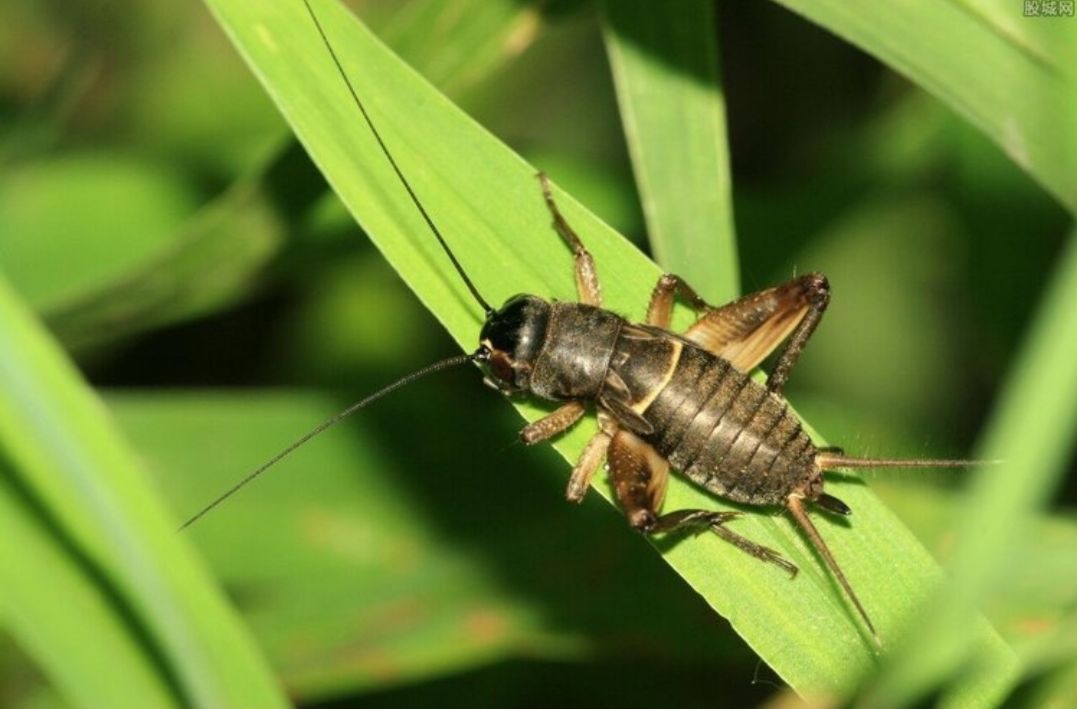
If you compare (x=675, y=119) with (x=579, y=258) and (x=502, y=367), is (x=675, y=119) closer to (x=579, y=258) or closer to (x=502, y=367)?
(x=579, y=258)

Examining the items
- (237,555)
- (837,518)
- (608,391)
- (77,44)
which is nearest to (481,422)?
(608,391)

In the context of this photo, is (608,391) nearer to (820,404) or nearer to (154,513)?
(820,404)

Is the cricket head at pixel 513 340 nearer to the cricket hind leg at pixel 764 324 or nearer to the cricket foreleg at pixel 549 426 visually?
the cricket foreleg at pixel 549 426

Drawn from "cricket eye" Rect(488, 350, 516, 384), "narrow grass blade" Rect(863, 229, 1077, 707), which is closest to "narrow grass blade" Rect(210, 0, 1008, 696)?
"cricket eye" Rect(488, 350, 516, 384)

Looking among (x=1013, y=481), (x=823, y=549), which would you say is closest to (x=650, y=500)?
(x=823, y=549)

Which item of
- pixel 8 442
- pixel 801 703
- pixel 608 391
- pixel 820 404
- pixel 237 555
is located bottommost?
pixel 801 703

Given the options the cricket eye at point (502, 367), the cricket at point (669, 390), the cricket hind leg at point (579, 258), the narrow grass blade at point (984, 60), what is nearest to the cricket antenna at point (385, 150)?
the cricket at point (669, 390)
